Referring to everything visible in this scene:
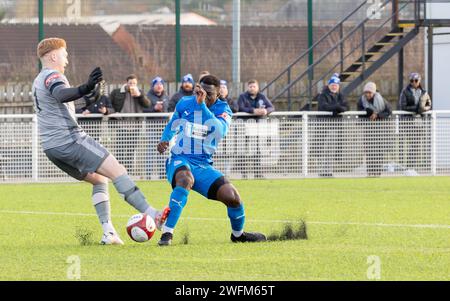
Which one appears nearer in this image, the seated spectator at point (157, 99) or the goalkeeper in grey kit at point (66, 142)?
the goalkeeper in grey kit at point (66, 142)

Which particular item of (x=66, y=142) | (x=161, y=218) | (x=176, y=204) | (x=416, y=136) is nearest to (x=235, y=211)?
(x=176, y=204)

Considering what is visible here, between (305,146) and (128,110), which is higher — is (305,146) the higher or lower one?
A: the lower one

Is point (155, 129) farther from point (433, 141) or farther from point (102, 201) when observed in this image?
point (102, 201)

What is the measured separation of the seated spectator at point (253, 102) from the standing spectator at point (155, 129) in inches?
56.6

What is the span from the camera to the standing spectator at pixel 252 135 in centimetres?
2366

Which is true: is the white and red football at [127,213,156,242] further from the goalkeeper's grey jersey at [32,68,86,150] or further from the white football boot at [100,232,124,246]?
the goalkeeper's grey jersey at [32,68,86,150]

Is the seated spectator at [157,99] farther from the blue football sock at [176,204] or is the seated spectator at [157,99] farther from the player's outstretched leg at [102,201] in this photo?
the blue football sock at [176,204]

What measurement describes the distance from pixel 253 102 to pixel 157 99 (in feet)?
5.93

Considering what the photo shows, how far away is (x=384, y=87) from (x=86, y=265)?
20.6 metres

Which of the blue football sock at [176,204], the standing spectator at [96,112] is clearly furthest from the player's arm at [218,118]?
the standing spectator at [96,112]

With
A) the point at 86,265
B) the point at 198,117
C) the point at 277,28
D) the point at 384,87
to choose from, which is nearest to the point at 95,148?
the point at 198,117

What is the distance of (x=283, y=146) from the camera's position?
→ 2386 cm

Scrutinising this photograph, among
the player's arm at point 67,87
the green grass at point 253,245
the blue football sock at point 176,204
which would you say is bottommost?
the green grass at point 253,245

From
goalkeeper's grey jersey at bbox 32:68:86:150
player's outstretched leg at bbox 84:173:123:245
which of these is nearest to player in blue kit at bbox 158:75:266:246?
player's outstretched leg at bbox 84:173:123:245
